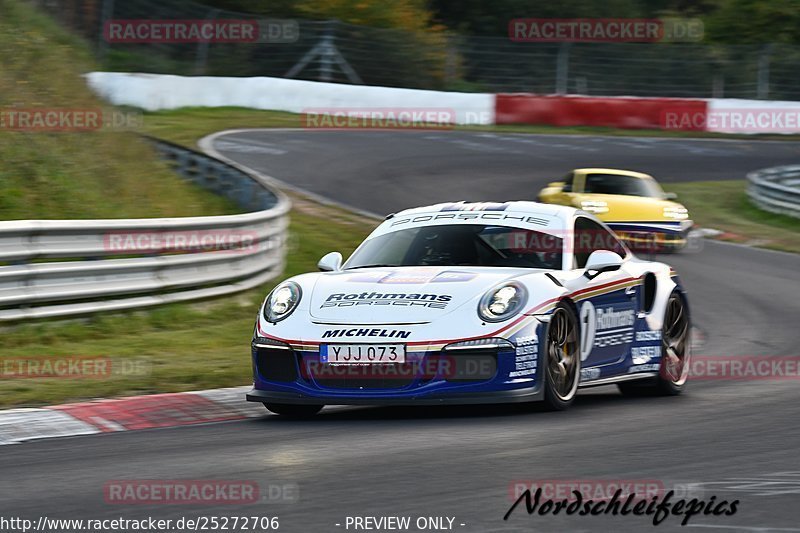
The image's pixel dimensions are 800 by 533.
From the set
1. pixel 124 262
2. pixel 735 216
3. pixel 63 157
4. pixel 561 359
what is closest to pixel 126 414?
pixel 561 359

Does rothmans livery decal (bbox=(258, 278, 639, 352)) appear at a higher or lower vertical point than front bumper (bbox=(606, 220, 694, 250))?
higher

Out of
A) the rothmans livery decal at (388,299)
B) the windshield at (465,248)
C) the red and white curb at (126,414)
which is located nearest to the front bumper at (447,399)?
the rothmans livery decal at (388,299)

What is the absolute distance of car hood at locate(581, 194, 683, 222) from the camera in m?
18.9

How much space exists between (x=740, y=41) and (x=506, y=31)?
31.1 feet

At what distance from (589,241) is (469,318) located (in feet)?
5.64

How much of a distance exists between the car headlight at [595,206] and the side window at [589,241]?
32.3ft

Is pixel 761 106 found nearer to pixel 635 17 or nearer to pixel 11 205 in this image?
pixel 635 17

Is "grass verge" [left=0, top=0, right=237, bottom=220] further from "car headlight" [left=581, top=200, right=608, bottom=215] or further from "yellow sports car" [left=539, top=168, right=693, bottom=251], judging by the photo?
"yellow sports car" [left=539, top=168, right=693, bottom=251]

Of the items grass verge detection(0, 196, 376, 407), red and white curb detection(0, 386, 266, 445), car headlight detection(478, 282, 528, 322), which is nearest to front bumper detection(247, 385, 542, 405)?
car headlight detection(478, 282, 528, 322)

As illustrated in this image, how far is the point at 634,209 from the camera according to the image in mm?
18953

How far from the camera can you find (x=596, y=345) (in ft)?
27.3

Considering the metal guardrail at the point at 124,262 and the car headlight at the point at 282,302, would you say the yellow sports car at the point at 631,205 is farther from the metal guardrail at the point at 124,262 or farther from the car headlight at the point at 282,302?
the car headlight at the point at 282,302

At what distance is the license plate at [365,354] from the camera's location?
724 centimetres

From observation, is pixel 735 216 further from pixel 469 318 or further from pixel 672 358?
pixel 469 318
